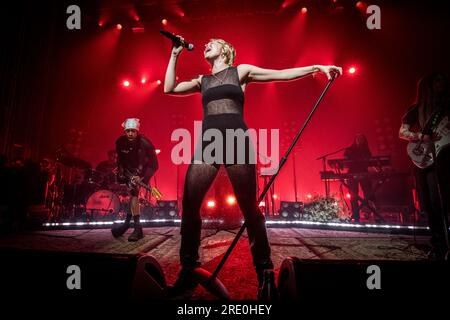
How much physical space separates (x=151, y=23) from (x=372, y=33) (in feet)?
33.1

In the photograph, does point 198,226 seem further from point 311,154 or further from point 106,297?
point 311,154

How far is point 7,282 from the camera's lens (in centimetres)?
110

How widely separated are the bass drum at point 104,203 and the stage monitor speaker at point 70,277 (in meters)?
7.91

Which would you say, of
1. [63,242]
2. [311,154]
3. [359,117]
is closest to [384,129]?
[359,117]

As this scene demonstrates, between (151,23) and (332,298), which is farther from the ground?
(151,23)

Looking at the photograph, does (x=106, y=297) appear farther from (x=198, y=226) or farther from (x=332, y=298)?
(x=332, y=298)

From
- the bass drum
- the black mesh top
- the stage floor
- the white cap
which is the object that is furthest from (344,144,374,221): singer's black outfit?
the bass drum

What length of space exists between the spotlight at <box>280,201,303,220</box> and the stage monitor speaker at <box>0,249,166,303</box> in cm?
849

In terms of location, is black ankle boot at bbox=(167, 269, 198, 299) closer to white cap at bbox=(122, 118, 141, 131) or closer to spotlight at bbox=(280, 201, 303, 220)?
white cap at bbox=(122, 118, 141, 131)

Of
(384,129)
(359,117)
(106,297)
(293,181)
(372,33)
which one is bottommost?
(106,297)

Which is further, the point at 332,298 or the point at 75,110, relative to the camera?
the point at 75,110

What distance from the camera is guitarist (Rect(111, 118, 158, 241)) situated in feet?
14.9
